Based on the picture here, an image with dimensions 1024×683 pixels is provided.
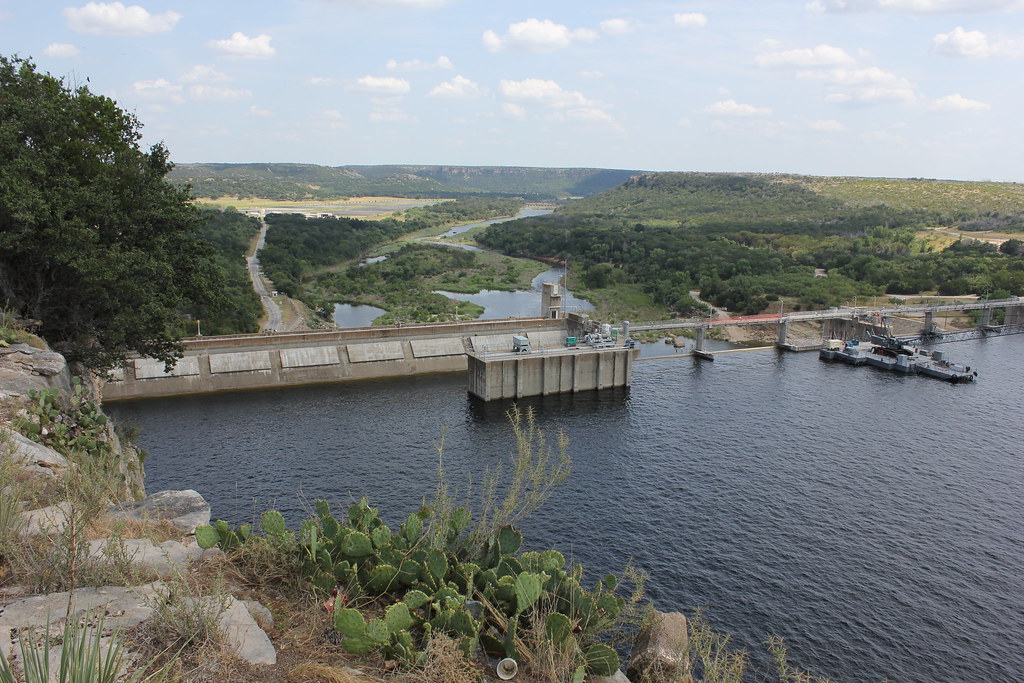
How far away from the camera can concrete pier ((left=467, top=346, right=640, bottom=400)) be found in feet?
215

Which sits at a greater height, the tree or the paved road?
the tree

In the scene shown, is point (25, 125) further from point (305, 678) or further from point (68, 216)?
point (305, 678)

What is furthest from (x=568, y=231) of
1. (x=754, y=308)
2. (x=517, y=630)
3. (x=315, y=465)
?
(x=517, y=630)

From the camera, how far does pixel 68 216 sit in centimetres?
3170

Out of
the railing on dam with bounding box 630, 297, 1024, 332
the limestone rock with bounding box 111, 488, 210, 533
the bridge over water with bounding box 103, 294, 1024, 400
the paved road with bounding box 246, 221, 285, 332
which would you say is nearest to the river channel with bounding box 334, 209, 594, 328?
the paved road with bounding box 246, 221, 285, 332

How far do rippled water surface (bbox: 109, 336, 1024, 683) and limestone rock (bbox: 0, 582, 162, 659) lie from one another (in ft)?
81.1

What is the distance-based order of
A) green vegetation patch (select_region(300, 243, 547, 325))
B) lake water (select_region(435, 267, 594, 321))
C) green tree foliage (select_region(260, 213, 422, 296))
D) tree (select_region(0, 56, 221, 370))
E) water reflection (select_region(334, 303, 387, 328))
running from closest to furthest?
tree (select_region(0, 56, 221, 370))
water reflection (select_region(334, 303, 387, 328))
green vegetation patch (select_region(300, 243, 547, 325))
lake water (select_region(435, 267, 594, 321))
green tree foliage (select_region(260, 213, 422, 296))

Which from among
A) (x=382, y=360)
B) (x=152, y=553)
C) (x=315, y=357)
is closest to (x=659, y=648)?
(x=152, y=553)

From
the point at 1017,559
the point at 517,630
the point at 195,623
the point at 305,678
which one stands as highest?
the point at 195,623

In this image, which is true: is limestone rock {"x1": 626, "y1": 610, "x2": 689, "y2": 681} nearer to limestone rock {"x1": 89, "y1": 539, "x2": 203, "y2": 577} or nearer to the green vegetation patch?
limestone rock {"x1": 89, "y1": 539, "x2": 203, "y2": 577}

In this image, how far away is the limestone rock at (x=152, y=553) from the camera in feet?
44.8

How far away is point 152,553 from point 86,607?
320 centimetres

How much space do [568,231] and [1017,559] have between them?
6172 inches

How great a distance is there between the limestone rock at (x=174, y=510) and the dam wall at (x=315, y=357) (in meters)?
46.5
